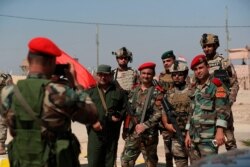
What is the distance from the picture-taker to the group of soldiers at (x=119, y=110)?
323 cm

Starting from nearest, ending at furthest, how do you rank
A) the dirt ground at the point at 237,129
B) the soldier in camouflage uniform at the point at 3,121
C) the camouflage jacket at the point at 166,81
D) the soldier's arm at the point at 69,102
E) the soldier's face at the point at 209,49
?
1. the soldier's arm at the point at 69,102
2. the soldier's face at the point at 209,49
3. the camouflage jacket at the point at 166,81
4. the soldier in camouflage uniform at the point at 3,121
5. the dirt ground at the point at 237,129

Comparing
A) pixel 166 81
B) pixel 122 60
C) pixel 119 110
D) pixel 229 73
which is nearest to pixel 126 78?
pixel 122 60

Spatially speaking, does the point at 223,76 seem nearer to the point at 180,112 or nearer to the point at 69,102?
the point at 180,112

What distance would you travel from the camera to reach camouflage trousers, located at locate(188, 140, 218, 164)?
17.3ft

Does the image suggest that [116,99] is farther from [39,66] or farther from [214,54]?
[39,66]

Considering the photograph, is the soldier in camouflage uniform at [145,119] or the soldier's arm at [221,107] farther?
the soldier in camouflage uniform at [145,119]

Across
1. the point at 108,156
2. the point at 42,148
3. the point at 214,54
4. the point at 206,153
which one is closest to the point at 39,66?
the point at 42,148

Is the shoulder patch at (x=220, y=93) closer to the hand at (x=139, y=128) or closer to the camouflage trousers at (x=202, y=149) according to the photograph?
the camouflage trousers at (x=202, y=149)

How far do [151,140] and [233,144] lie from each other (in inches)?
49.3

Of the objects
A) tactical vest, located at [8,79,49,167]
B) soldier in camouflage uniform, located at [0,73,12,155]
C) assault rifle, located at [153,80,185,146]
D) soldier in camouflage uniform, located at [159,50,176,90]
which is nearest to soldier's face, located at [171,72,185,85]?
assault rifle, located at [153,80,185,146]

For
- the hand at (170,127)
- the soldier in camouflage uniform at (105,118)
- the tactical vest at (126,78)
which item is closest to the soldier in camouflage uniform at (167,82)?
the hand at (170,127)

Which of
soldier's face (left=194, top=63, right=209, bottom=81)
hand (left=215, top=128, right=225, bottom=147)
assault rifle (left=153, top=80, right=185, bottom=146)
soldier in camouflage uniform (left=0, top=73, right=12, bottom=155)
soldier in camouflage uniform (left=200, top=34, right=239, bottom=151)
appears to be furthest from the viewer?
soldier in camouflage uniform (left=0, top=73, right=12, bottom=155)

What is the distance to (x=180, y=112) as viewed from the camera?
6336mm

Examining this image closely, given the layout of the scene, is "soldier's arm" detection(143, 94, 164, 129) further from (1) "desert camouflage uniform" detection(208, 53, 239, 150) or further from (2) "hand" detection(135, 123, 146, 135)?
(1) "desert camouflage uniform" detection(208, 53, 239, 150)
